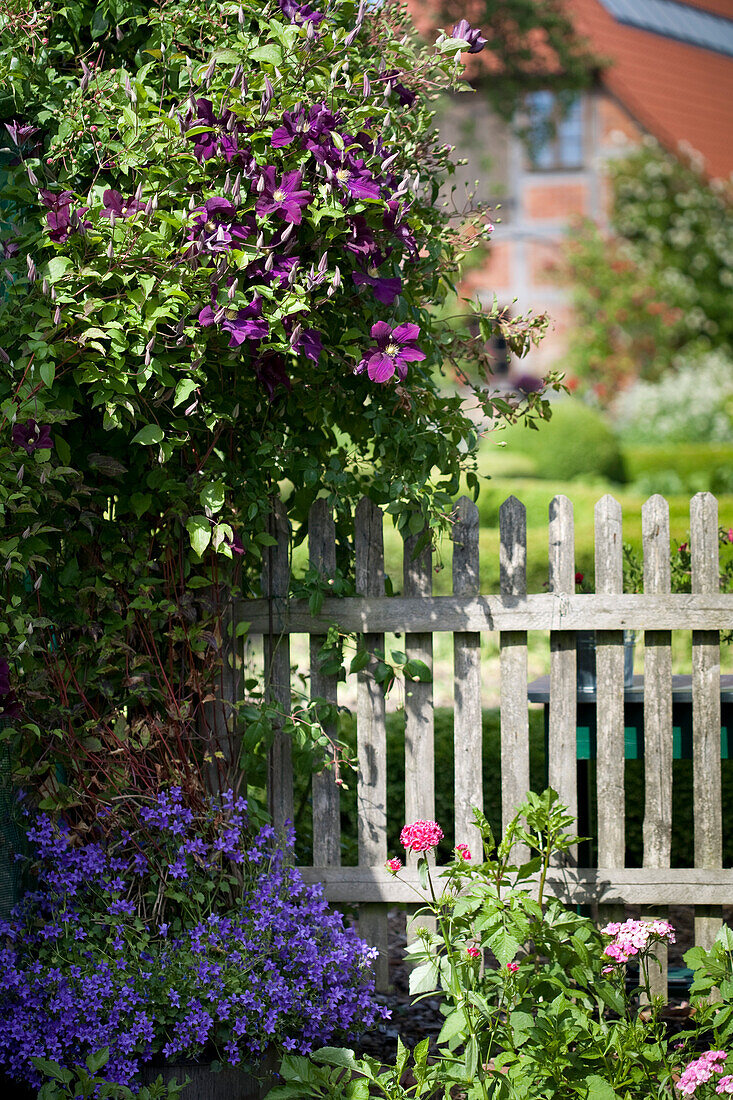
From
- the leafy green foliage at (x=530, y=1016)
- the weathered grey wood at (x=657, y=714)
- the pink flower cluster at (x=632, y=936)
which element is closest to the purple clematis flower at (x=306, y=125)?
the weathered grey wood at (x=657, y=714)

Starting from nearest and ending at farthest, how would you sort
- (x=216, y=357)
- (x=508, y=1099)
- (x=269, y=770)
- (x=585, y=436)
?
(x=508, y=1099) < (x=216, y=357) < (x=269, y=770) < (x=585, y=436)

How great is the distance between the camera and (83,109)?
6.97ft

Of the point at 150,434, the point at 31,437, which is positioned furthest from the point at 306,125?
the point at 31,437

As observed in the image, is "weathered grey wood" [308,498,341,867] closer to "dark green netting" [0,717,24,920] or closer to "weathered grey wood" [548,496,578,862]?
"weathered grey wood" [548,496,578,862]

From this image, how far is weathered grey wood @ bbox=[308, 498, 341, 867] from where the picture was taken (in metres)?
2.76

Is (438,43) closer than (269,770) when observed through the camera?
Yes

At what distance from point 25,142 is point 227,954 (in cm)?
185

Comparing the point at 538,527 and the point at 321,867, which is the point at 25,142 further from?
the point at 538,527

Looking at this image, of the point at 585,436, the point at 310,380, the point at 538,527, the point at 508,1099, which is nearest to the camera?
the point at 508,1099

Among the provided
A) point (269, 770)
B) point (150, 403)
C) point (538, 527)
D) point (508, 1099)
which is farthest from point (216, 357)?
point (538, 527)

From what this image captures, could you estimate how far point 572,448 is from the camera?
12.4m

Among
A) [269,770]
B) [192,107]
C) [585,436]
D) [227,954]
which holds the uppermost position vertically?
[585,436]

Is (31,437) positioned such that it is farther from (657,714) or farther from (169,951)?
(657,714)

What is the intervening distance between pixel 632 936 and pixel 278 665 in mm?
1132
